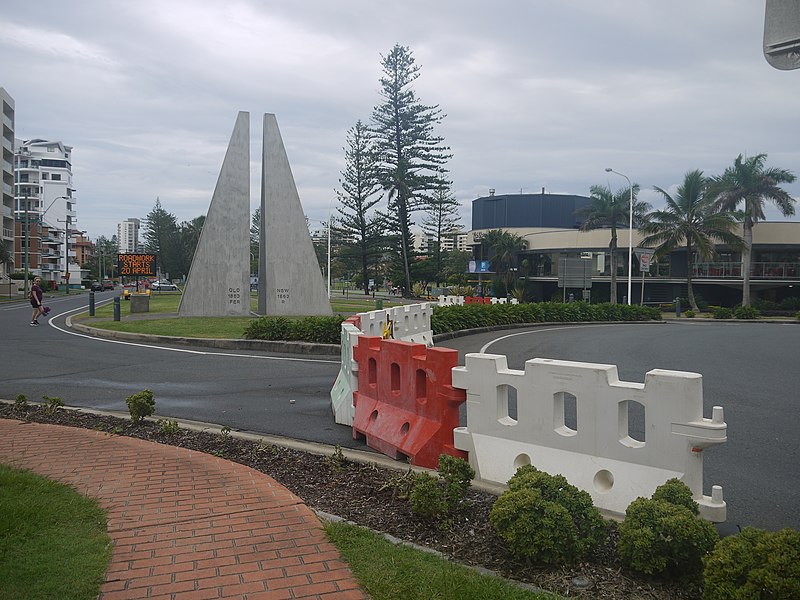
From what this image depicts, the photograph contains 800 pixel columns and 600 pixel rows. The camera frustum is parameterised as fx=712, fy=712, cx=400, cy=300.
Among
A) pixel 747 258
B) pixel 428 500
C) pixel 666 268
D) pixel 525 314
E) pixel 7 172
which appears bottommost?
pixel 525 314

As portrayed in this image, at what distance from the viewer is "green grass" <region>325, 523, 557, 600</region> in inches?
145

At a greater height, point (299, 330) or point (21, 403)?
point (299, 330)

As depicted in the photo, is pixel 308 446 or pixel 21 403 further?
pixel 21 403

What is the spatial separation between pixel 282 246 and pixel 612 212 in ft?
117

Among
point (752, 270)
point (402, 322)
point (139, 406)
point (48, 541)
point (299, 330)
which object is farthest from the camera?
point (752, 270)

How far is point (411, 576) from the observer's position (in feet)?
12.9

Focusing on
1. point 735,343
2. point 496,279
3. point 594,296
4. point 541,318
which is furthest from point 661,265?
point 735,343

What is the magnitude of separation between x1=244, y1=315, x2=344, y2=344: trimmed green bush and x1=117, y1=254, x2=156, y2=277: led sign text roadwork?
2200 centimetres

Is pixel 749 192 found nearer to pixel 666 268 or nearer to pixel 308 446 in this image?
pixel 666 268

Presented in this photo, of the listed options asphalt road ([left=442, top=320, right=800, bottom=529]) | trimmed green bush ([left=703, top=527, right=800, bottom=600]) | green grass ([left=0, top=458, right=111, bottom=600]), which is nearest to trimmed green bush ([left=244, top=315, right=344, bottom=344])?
asphalt road ([left=442, top=320, right=800, bottom=529])

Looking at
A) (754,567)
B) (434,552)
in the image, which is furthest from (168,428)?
(754,567)

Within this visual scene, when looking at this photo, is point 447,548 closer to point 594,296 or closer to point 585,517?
point 585,517

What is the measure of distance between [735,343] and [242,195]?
18.5m

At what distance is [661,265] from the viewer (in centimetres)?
5916
